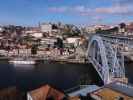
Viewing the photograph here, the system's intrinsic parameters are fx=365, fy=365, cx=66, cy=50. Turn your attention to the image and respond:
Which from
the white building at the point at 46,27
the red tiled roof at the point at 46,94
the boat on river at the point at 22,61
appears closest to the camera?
the red tiled roof at the point at 46,94

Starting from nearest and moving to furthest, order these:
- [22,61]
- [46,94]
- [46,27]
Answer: [46,94] → [22,61] → [46,27]

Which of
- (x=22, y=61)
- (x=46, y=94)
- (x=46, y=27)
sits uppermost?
(x=46, y=27)

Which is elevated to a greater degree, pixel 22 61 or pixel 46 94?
pixel 46 94

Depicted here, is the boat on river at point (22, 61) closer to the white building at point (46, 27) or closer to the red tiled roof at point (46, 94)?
the red tiled roof at point (46, 94)

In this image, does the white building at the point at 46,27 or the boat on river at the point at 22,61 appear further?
the white building at the point at 46,27

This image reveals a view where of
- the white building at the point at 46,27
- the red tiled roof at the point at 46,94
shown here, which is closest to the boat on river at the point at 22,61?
the red tiled roof at the point at 46,94

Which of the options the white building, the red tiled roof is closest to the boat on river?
the red tiled roof

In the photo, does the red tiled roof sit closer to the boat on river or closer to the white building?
the boat on river

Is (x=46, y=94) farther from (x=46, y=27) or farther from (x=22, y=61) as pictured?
(x=46, y=27)

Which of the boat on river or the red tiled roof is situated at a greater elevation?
the red tiled roof

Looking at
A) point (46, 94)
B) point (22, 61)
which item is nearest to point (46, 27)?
point (22, 61)

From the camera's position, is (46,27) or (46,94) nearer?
(46,94)
